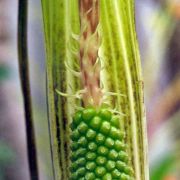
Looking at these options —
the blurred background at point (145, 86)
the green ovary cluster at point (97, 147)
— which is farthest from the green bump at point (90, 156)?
the blurred background at point (145, 86)

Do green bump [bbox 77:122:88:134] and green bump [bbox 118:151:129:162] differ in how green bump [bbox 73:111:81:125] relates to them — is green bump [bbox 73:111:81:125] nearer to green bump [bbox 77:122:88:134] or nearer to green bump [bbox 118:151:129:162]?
green bump [bbox 77:122:88:134]

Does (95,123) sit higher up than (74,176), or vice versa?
(95,123)

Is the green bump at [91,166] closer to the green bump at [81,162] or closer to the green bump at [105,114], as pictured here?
the green bump at [81,162]

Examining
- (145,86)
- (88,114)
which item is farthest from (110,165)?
(145,86)

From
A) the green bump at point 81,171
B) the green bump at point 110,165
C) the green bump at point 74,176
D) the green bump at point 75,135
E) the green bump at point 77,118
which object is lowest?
the green bump at point 74,176

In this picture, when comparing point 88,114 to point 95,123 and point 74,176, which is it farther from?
point 74,176

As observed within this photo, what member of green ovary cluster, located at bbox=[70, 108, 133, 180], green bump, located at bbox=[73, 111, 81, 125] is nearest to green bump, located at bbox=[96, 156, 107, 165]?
green ovary cluster, located at bbox=[70, 108, 133, 180]
